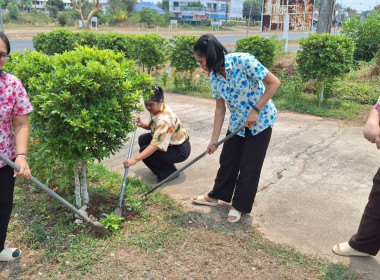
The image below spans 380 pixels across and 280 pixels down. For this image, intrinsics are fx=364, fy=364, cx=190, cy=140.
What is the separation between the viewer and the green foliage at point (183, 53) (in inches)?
348

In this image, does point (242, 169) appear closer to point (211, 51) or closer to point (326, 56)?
point (211, 51)

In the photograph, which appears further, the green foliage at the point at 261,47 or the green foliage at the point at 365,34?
the green foliage at the point at 365,34

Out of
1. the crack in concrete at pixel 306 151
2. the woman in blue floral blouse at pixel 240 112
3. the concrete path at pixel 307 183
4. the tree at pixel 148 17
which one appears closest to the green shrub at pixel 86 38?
the concrete path at pixel 307 183

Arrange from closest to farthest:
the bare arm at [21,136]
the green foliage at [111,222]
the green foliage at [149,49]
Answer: the bare arm at [21,136]
the green foliage at [111,222]
the green foliage at [149,49]

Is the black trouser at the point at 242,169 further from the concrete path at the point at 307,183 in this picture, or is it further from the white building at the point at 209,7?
the white building at the point at 209,7

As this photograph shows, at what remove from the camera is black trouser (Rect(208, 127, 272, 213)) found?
308cm

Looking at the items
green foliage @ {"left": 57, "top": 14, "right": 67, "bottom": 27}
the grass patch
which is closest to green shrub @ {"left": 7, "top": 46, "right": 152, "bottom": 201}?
the grass patch

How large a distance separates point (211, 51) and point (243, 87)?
397 millimetres

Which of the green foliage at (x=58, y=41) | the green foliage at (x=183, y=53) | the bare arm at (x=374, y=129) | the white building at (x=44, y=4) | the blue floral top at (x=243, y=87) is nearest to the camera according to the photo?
the bare arm at (x=374, y=129)

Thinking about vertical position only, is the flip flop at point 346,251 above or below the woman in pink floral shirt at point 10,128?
below

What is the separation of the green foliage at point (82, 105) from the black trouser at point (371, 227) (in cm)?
192

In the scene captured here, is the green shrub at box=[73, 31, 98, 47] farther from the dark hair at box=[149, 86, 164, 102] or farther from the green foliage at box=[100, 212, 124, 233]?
the green foliage at box=[100, 212, 124, 233]

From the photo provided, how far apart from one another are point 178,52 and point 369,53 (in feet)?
22.3

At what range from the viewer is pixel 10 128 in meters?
2.51
